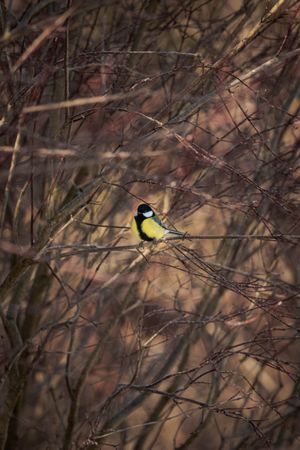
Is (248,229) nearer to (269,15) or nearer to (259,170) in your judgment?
(259,170)

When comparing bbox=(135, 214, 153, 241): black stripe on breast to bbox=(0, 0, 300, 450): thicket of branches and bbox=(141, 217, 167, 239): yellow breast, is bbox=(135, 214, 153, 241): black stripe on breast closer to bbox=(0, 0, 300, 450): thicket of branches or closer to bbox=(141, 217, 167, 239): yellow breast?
bbox=(141, 217, 167, 239): yellow breast

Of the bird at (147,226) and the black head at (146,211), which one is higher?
the black head at (146,211)

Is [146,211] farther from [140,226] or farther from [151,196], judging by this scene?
[151,196]

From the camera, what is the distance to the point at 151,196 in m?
7.32

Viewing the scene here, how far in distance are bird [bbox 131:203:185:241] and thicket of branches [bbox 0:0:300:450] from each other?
0.15 meters

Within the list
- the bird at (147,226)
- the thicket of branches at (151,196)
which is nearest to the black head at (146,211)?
the bird at (147,226)

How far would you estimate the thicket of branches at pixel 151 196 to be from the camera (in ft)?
12.5

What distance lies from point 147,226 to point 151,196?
6.29ft

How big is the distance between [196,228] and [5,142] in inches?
215

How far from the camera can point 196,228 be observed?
1009 centimetres

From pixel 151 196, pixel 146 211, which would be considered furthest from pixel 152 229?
pixel 151 196

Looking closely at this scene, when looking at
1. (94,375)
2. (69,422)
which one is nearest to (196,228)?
(94,375)

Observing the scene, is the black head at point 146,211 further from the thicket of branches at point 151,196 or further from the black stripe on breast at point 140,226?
the thicket of branches at point 151,196

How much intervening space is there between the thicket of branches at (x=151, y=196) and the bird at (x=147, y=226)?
15cm
